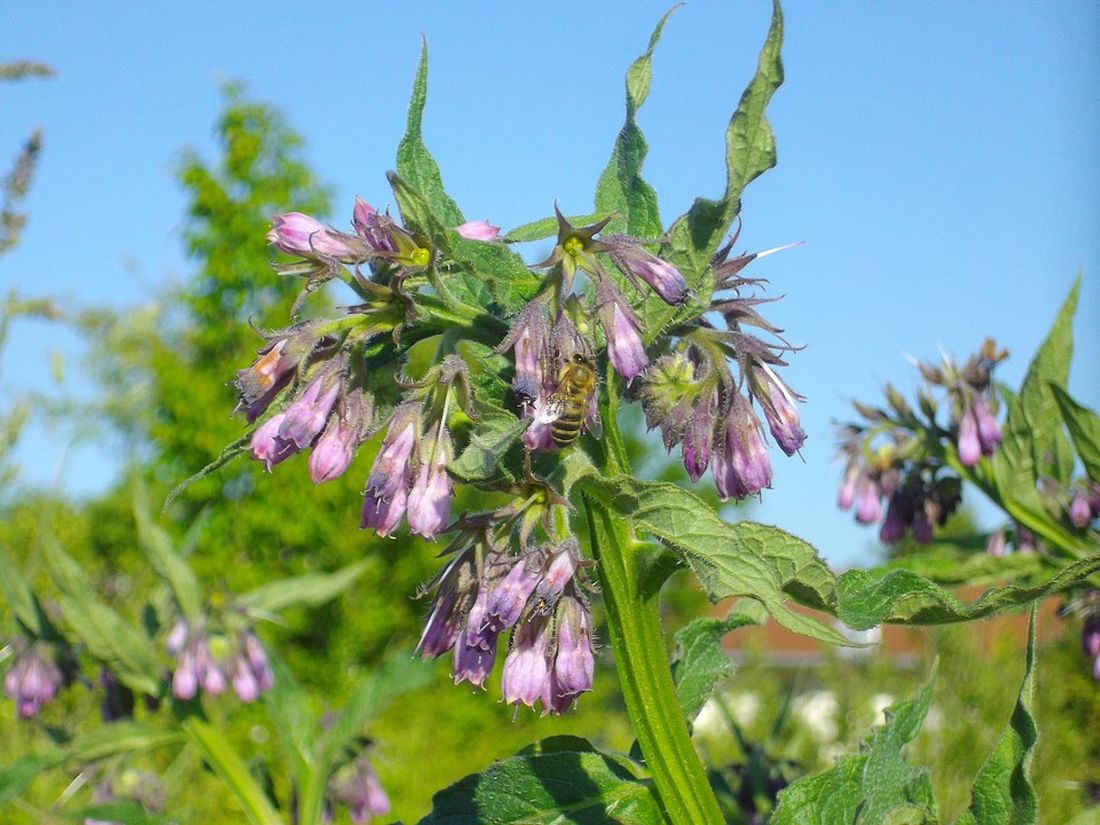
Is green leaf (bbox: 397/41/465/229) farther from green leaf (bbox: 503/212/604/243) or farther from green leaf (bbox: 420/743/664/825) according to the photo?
green leaf (bbox: 420/743/664/825)

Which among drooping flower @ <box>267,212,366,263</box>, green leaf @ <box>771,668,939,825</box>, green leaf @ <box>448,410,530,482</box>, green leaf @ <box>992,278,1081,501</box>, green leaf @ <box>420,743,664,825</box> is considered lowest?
green leaf @ <box>420,743,664,825</box>

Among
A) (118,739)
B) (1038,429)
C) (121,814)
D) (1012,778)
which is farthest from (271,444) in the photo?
(1038,429)

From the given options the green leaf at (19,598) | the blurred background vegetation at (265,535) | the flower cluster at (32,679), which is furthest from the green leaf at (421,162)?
the blurred background vegetation at (265,535)

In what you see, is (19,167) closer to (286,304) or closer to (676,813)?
(676,813)

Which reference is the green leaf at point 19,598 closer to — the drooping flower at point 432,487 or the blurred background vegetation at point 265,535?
the drooping flower at point 432,487

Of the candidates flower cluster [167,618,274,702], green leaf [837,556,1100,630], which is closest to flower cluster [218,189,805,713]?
green leaf [837,556,1100,630]
